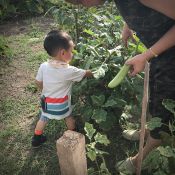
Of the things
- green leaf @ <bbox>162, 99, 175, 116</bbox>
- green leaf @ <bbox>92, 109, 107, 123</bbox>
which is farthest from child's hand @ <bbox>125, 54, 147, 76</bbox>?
green leaf @ <bbox>92, 109, 107, 123</bbox>

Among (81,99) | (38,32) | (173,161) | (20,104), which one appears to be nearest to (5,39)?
(38,32)

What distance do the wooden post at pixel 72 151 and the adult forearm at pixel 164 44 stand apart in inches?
26.0

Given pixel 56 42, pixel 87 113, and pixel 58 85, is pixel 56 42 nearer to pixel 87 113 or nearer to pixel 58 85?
pixel 58 85

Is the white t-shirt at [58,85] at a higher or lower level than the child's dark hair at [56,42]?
lower

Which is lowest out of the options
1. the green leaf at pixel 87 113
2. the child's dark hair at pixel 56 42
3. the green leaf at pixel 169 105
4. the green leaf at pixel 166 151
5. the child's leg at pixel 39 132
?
the child's leg at pixel 39 132

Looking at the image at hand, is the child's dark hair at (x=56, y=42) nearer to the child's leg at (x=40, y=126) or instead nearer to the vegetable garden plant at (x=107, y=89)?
the vegetable garden plant at (x=107, y=89)

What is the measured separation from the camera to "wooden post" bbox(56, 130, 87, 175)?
2067mm

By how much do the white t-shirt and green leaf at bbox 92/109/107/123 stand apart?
320mm

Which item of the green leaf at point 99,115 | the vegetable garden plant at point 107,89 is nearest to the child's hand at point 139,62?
the vegetable garden plant at point 107,89

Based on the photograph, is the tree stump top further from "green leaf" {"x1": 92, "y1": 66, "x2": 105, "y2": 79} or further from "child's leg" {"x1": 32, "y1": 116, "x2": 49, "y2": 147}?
"child's leg" {"x1": 32, "y1": 116, "x2": 49, "y2": 147}

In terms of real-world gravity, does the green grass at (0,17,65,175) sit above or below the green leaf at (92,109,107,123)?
below

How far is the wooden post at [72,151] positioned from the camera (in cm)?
Result: 207

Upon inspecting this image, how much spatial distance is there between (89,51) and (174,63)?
1.12 m

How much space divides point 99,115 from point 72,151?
0.85 meters
